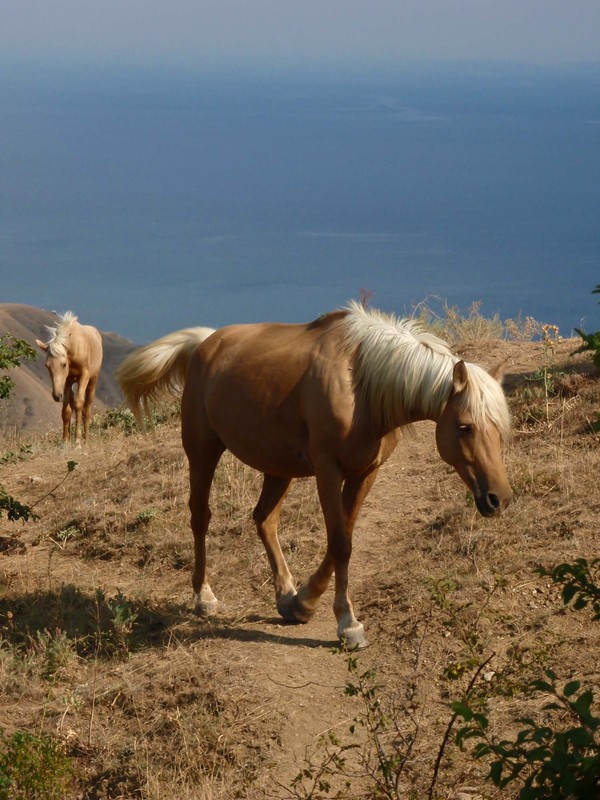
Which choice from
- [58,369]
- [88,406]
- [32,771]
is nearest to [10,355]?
[32,771]

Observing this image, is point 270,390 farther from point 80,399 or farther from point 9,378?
point 80,399

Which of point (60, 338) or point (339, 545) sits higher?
point (339, 545)

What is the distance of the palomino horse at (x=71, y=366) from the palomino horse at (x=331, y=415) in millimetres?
7534

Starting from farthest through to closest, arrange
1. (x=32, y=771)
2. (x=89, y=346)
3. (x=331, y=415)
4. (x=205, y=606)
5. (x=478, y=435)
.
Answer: (x=89, y=346) < (x=205, y=606) < (x=331, y=415) < (x=478, y=435) < (x=32, y=771)

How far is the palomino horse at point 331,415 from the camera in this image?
559 centimetres

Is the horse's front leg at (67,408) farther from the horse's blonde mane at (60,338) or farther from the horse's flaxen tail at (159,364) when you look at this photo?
the horse's flaxen tail at (159,364)

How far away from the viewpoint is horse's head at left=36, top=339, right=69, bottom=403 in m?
14.7

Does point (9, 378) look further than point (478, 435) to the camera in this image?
Yes

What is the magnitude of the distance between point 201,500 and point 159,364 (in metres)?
1.07

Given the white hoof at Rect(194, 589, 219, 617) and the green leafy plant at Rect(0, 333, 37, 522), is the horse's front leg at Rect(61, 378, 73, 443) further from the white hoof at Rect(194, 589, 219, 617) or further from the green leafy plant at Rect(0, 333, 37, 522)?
the white hoof at Rect(194, 589, 219, 617)

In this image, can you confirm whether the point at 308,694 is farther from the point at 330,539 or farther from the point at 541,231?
the point at 541,231

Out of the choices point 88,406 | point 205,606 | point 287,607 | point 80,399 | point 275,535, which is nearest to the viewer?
point 287,607

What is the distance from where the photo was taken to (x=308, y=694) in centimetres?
557

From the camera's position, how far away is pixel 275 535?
22.8 ft
